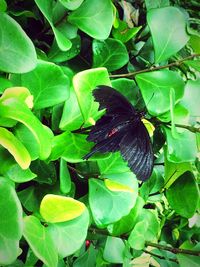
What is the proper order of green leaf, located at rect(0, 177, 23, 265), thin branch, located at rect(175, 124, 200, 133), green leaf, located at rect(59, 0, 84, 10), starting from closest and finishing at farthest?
green leaf, located at rect(0, 177, 23, 265)
green leaf, located at rect(59, 0, 84, 10)
thin branch, located at rect(175, 124, 200, 133)

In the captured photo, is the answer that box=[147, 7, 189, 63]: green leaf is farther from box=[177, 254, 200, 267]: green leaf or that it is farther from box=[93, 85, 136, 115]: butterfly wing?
box=[177, 254, 200, 267]: green leaf

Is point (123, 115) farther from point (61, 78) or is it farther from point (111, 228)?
point (111, 228)

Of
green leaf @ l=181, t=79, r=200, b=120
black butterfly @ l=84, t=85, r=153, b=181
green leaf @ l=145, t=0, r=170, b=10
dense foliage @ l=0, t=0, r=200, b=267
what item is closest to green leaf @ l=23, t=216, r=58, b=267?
dense foliage @ l=0, t=0, r=200, b=267

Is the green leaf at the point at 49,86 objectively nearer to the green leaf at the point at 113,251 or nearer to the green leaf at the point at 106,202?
the green leaf at the point at 106,202

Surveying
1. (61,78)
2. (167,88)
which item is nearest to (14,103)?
(61,78)

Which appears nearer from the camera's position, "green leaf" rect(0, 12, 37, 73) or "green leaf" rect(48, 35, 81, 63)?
"green leaf" rect(0, 12, 37, 73)

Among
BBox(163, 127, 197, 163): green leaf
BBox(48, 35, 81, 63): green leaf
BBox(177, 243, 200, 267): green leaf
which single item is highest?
BBox(48, 35, 81, 63): green leaf

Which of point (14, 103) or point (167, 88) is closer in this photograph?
point (14, 103)
